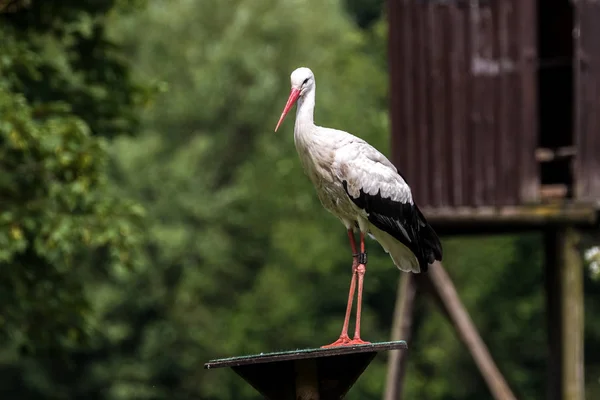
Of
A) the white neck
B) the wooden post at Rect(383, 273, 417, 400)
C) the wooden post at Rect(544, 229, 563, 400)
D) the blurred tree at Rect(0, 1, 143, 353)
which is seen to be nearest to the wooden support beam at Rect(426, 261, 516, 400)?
the wooden post at Rect(383, 273, 417, 400)

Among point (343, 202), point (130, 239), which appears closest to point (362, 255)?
point (343, 202)

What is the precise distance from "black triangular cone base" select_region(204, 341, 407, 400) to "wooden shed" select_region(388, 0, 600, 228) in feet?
35.4

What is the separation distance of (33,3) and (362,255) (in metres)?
9.73

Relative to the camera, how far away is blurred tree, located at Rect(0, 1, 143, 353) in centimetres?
1909

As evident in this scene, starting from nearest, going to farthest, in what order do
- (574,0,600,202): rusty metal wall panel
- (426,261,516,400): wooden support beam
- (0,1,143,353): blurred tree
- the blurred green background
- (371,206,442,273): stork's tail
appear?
1. (371,206,442,273): stork's tail
2. (0,1,143,353): blurred tree
3. (574,0,600,202): rusty metal wall panel
4. (426,261,516,400): wooden support beam
5. the blurred green background

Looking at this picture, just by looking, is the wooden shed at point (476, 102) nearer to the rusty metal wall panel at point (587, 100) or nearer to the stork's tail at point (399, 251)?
the rusty metal wall panel at point (587, 100)

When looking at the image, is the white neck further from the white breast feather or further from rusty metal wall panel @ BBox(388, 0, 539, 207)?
rusty metal wall panel @ BBox(388, 0, 539, 207)

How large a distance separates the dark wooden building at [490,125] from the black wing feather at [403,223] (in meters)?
7.91

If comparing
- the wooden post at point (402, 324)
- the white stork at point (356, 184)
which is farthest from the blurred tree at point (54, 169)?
the white stork at point (356, 184)

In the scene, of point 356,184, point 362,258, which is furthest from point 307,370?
point 362,258

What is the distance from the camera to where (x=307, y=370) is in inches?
405

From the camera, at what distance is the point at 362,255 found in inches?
511

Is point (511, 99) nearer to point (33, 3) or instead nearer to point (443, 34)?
point (443, 34)

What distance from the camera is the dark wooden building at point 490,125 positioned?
68.6ft
